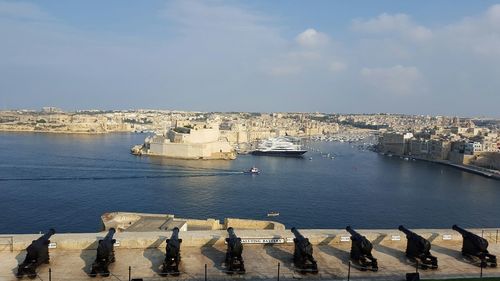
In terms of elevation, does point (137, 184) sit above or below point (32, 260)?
below

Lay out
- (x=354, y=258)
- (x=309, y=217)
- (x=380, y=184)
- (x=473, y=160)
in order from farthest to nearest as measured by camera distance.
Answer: (x=473, y=160) → (x=380, y=184) → (x=309, y=217) → (x=354, y=258)

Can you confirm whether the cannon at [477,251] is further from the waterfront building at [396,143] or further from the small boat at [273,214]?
the waterfront building at [396,143]

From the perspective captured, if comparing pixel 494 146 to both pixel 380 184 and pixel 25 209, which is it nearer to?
pixel 380 184

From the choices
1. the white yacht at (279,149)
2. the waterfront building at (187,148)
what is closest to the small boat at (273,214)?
the waterfront building at (187,148)

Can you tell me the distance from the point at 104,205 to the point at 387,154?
4695cm

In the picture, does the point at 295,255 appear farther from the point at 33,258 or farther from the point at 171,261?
the point at 33,258

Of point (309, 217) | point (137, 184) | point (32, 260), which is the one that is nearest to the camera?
point (32, 260)

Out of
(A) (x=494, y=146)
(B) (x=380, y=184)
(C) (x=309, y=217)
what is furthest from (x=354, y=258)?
(A) (x=494, y=146)

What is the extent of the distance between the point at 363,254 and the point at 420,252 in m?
0.82

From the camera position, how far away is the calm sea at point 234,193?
68.1 feet

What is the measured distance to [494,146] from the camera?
5097cm

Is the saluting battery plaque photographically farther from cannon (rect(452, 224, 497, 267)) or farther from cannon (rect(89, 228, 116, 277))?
cannon (rect(452, 224, 497, 267))

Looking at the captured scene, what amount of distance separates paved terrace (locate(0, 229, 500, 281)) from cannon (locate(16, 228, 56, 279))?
10 cm

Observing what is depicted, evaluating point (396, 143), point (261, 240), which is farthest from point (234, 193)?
point (396, 143)
